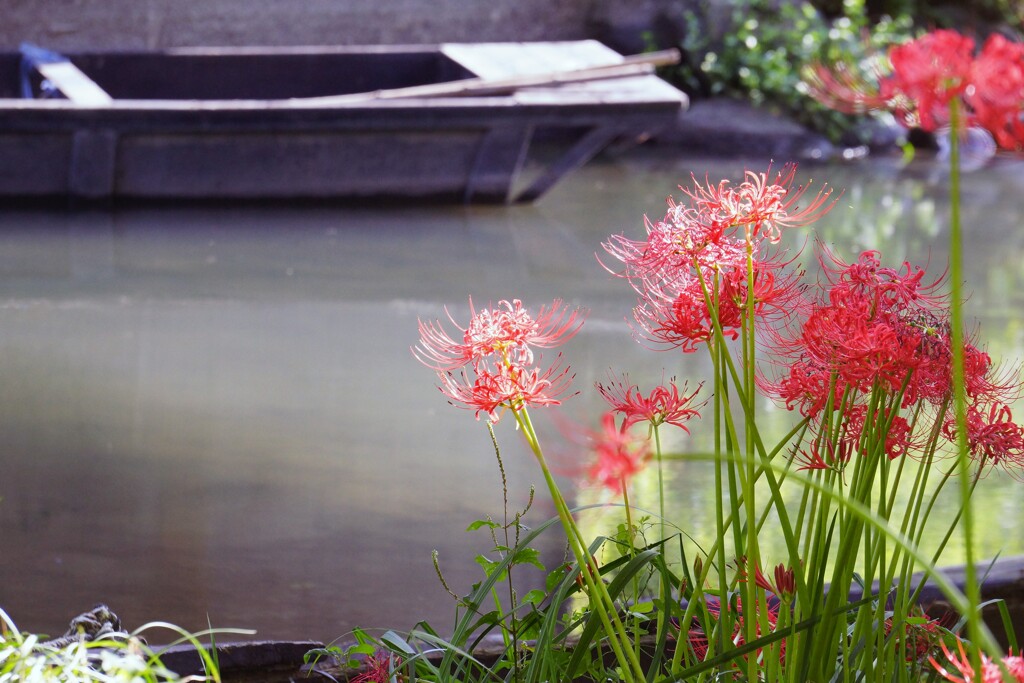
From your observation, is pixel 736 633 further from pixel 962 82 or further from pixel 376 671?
pixel 962 82

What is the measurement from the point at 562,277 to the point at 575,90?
1235 mm

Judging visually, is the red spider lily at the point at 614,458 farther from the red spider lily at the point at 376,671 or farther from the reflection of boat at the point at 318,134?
the reflection of boat at the point at 318,134

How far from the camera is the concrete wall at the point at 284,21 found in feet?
23.9

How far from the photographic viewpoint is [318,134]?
491 centimetres

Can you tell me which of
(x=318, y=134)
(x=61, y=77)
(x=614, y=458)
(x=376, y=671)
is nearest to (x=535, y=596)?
(x=376, y=671)

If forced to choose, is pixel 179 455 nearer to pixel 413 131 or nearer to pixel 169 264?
pixel 169 264

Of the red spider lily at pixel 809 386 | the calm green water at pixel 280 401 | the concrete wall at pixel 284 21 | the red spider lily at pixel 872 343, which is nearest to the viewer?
the red spider lily at pixel 872 343

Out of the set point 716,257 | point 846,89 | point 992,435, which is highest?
point 846,89

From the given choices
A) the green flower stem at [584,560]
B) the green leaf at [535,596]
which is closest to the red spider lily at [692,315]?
the green flower stem at [584,560]

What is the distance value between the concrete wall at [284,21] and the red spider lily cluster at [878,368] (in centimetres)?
690

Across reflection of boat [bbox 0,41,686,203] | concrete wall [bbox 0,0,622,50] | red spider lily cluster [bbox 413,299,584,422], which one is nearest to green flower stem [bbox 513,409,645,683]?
red spider lily cluster [bbox 413,299,584,422]

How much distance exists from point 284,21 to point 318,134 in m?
3.37

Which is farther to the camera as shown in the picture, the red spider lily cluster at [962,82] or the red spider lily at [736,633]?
the red spider lily at [736,633]

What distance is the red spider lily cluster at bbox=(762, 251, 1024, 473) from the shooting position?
838 millimetres
